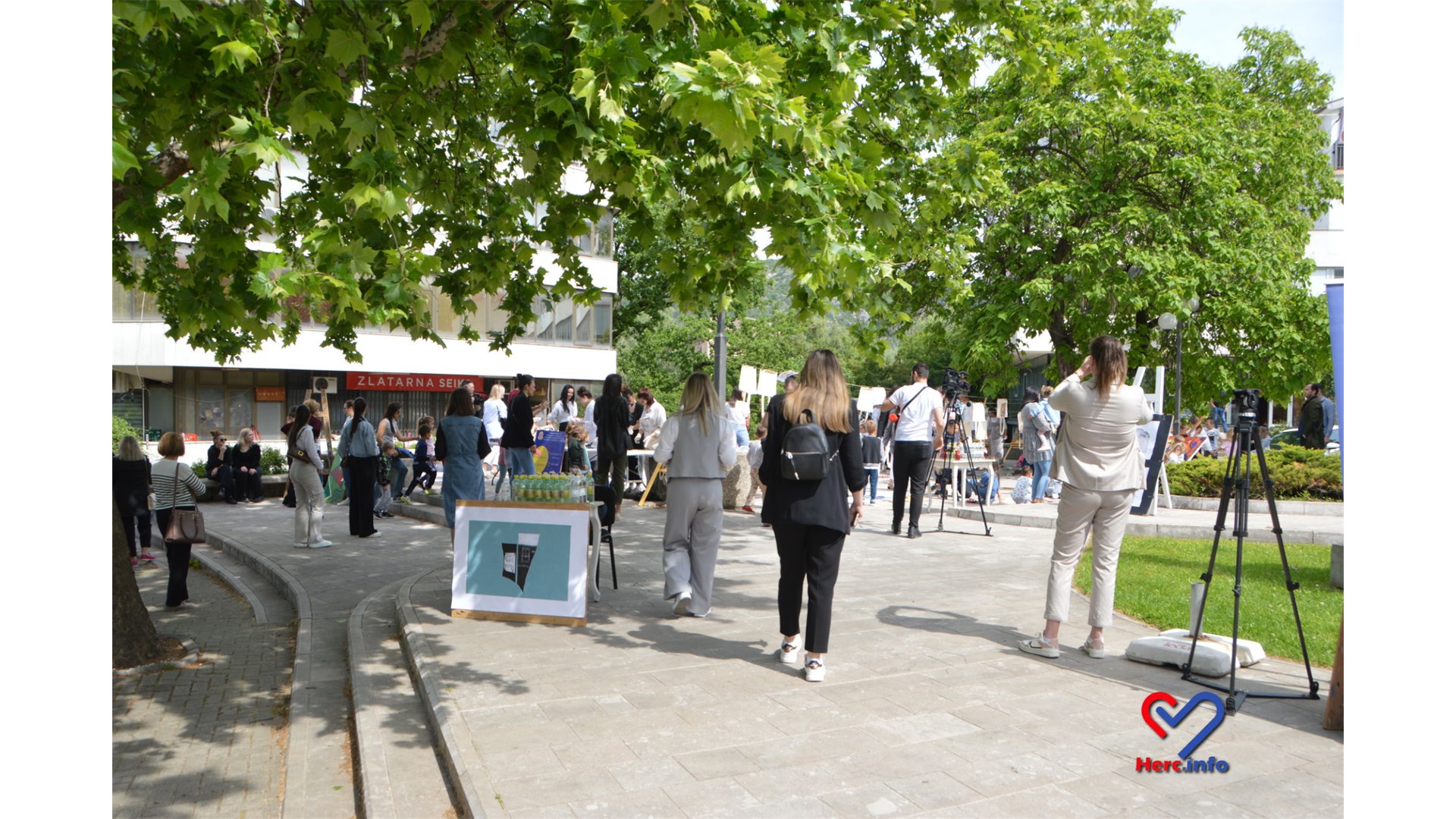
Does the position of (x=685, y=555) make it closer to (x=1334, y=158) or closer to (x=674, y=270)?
Result: (x=674, y=270)

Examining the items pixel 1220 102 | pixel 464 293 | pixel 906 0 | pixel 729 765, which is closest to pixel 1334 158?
pixel 1220 102

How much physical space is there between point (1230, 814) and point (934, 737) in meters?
1.31

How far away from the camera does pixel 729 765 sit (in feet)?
14.6

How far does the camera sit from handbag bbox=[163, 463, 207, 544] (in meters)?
8.95

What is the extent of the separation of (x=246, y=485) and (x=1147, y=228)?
66.5ft

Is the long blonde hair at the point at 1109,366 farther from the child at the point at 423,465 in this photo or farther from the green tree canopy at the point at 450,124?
the child at the point at 423,465

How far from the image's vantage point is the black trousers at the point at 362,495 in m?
13.0

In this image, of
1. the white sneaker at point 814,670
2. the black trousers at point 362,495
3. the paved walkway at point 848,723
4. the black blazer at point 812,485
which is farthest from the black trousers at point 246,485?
the white sneaker at point 814,670

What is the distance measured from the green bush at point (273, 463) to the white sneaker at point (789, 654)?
1694 cm

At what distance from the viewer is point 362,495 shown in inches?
523

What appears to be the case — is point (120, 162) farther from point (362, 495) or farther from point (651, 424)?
point (651, 424)

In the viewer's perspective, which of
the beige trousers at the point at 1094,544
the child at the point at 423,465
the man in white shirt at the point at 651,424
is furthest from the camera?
the child at the point at 423,465

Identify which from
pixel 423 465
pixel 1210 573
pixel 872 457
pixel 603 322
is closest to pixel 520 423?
pixel 423 465

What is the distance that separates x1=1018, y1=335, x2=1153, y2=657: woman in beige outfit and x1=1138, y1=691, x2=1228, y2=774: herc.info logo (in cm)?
97
